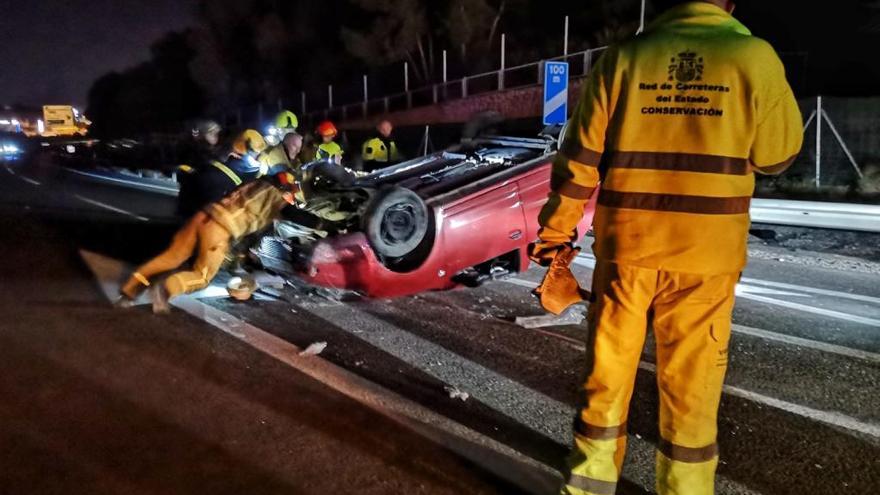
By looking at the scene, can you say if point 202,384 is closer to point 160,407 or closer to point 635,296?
point 160,407

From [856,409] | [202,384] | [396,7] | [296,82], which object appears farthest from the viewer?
[296,82]

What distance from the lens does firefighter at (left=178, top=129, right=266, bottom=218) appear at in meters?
6.29

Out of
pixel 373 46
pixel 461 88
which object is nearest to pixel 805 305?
pixel 461 88

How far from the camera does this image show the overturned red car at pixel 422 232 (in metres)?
5.51

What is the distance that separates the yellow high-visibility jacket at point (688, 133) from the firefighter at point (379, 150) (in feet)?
23.5

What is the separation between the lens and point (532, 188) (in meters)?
6.12

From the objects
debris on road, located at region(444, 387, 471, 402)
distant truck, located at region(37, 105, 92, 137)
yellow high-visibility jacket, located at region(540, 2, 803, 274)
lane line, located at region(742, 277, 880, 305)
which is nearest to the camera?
yellow high-visibility jacket, located at region(540, 2, 803, 274)

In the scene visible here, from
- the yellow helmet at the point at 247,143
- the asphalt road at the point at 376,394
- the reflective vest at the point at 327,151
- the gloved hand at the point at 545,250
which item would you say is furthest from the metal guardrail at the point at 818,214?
the gloved hand at the point at 545,250

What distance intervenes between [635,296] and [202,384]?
2.69 meters

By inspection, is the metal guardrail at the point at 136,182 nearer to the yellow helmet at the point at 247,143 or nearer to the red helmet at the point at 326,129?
the red helmet at the point at 326,129

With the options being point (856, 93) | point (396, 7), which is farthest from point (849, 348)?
point (396, 7)

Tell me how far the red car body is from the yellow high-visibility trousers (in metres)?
2.98

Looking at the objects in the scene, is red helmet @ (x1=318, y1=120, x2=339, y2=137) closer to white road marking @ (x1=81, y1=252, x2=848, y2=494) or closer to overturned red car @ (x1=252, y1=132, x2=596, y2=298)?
overturned red car @ (x1=252, y1=132, x2=596, y2=298)

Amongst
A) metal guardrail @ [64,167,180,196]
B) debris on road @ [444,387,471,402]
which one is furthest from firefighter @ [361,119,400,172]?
metal guardrail @ [64,167,180,196]
